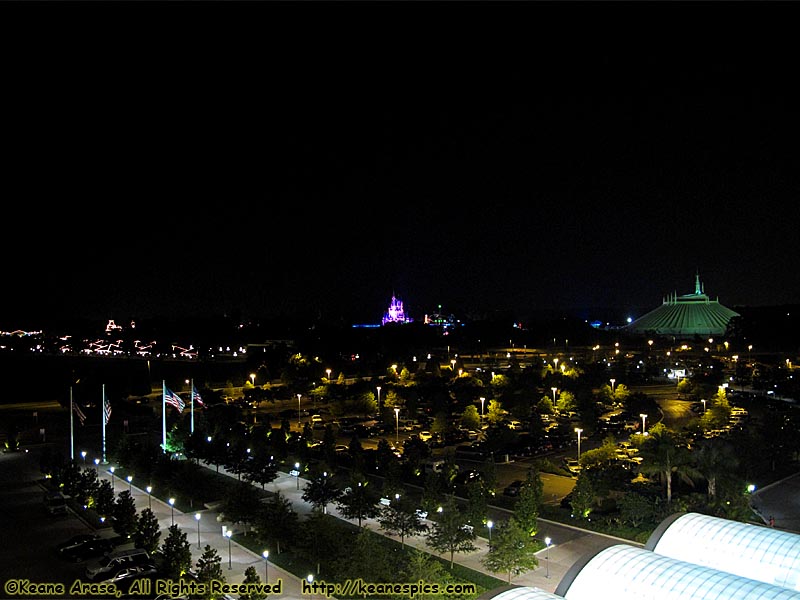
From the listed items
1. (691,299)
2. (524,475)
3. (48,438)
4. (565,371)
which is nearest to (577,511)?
(524,475)

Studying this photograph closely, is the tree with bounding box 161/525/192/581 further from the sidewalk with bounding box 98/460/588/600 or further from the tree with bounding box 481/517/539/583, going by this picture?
the tree with bounding box 481/517/539/583

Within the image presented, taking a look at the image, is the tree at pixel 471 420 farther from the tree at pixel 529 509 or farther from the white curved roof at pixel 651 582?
the white curved roof at pixel 651 582

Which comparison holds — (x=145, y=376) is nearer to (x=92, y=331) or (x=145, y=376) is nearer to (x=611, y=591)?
(x=611, y=591)

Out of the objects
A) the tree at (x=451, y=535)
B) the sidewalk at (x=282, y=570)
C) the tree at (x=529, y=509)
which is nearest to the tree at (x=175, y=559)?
the sidewalk at (x=282, y=570)

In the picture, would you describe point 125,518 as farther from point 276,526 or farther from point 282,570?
point 282,570

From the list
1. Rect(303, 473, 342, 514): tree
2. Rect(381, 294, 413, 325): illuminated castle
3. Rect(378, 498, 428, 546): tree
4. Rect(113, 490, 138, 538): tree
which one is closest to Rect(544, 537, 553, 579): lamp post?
Rect(378, 498, 428, 546): tree

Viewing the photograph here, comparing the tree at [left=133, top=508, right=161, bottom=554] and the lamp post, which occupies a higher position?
the tree at [left=133, top=508, right=161, bottom=554]
